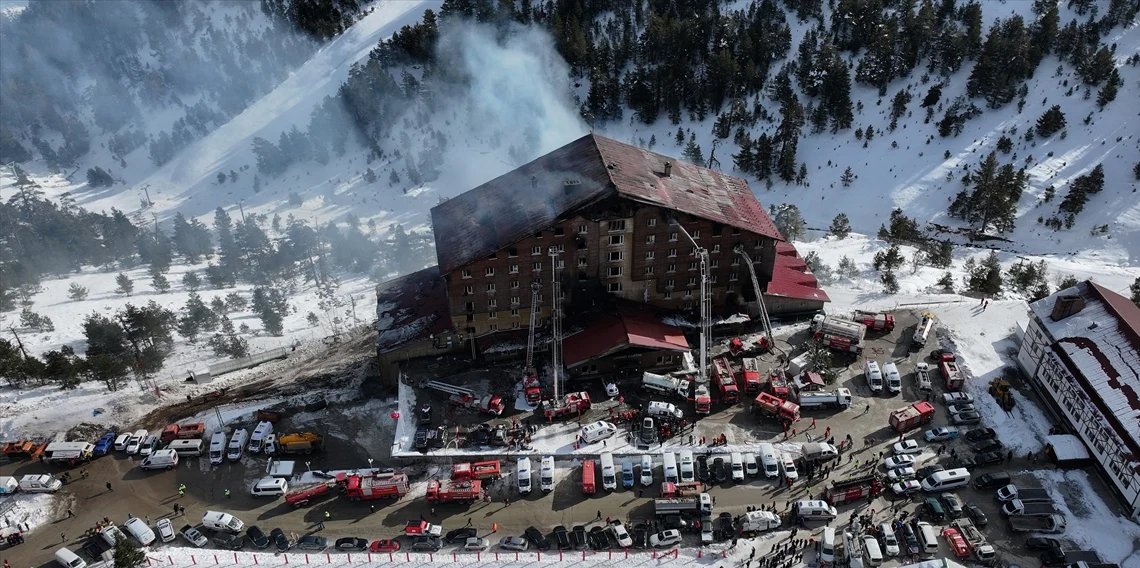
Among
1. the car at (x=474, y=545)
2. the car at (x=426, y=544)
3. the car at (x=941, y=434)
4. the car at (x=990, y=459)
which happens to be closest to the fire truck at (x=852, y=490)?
the car at (x=941, y=434)

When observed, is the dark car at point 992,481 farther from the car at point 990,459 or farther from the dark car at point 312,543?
the dark car at point 312,543

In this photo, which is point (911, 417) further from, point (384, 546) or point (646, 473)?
point (384, 546)

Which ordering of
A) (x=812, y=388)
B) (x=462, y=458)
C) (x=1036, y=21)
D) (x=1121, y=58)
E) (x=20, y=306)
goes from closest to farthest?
1. (x=462, y=458)
2. (x=812, y=388)
3. (x=20, y=306)
4. (x=1121, y=58)
5. (x=1036, y=21)

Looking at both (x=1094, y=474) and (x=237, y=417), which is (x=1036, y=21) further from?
(x=237, y=417)

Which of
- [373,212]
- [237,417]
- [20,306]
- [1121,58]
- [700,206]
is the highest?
[1121,58]

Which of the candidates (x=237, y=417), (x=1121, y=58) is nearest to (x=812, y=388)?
(x=237, y=417)

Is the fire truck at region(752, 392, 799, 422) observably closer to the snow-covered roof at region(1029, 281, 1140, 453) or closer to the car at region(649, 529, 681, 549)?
the car at region(649, 529, 681, 549)

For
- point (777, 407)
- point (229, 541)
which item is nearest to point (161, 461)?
point (229, 541)
